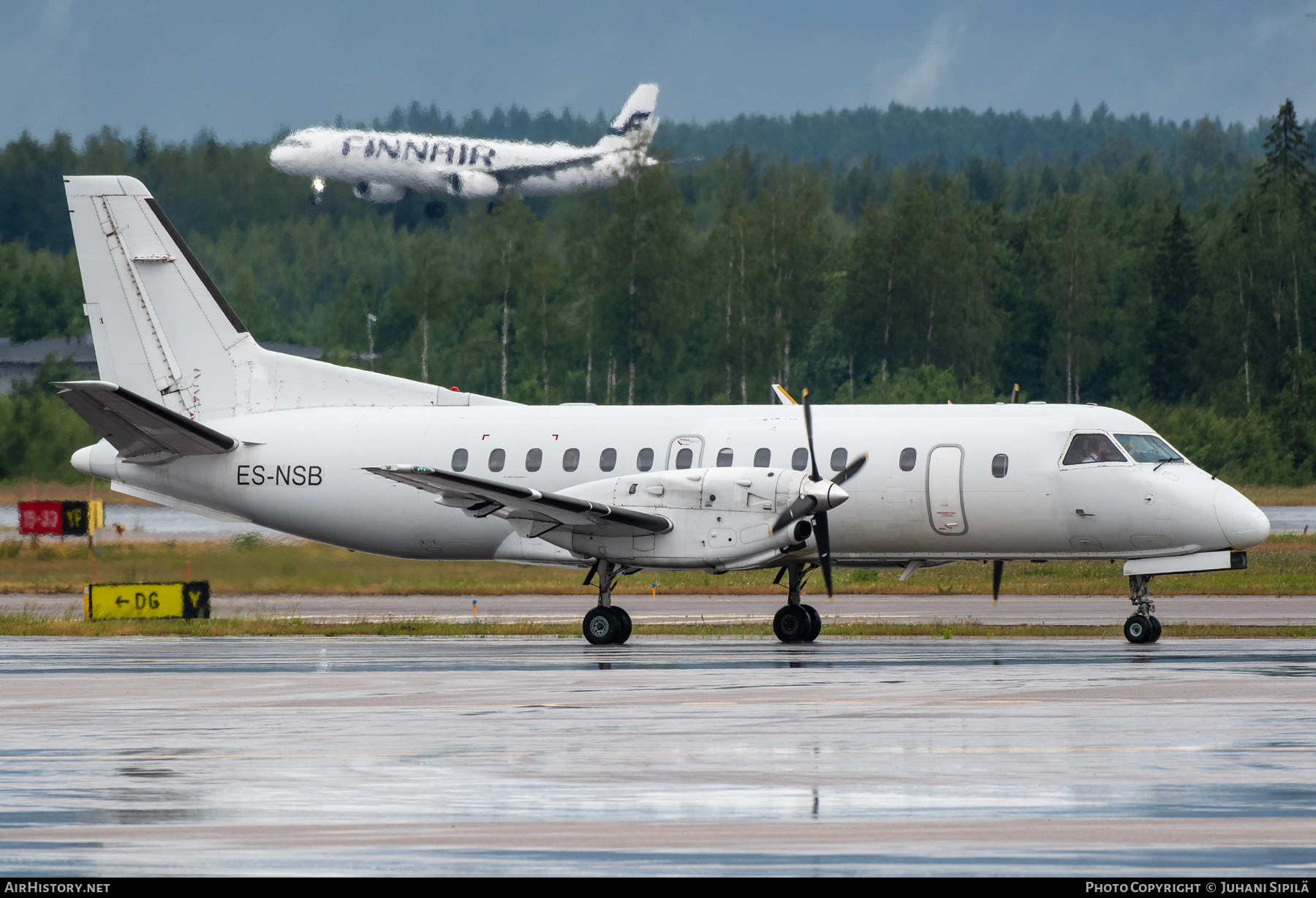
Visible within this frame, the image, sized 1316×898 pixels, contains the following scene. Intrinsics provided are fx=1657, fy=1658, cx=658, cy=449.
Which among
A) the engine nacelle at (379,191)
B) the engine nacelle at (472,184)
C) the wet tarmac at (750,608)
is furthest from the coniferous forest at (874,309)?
the wet tarmac at (750,608)

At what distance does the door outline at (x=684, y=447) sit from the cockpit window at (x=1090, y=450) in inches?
218

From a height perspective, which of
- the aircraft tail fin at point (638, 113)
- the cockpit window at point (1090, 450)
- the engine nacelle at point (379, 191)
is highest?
the aircraft tail fin at point (638, 113)

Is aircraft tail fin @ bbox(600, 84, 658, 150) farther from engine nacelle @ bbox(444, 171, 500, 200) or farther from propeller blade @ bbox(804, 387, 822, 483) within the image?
propeller blade @ bbox(804, 387, 822, 483)

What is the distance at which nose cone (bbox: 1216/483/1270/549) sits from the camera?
23.7 meters

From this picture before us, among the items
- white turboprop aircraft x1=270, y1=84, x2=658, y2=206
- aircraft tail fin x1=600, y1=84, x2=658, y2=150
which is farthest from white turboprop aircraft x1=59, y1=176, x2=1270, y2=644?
aircraft tail fin x1=600, y1=84, x2=658, y2=150

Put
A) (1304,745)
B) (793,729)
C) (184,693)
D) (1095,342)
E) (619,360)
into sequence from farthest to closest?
(1095,342)
(619,360)
(184,693)
(793,729)
(1304,745)

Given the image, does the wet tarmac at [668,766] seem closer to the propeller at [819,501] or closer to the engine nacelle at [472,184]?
the propeller at [819,501]

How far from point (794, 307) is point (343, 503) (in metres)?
64.7

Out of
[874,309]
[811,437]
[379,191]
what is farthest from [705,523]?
[379,191]

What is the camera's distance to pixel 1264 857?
8773 mm

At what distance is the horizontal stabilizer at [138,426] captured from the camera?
25930 mm

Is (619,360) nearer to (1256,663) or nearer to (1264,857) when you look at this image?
(1256,663)

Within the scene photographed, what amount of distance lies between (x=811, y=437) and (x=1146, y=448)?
509cm

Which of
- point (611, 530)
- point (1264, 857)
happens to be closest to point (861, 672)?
point (611, 530)
